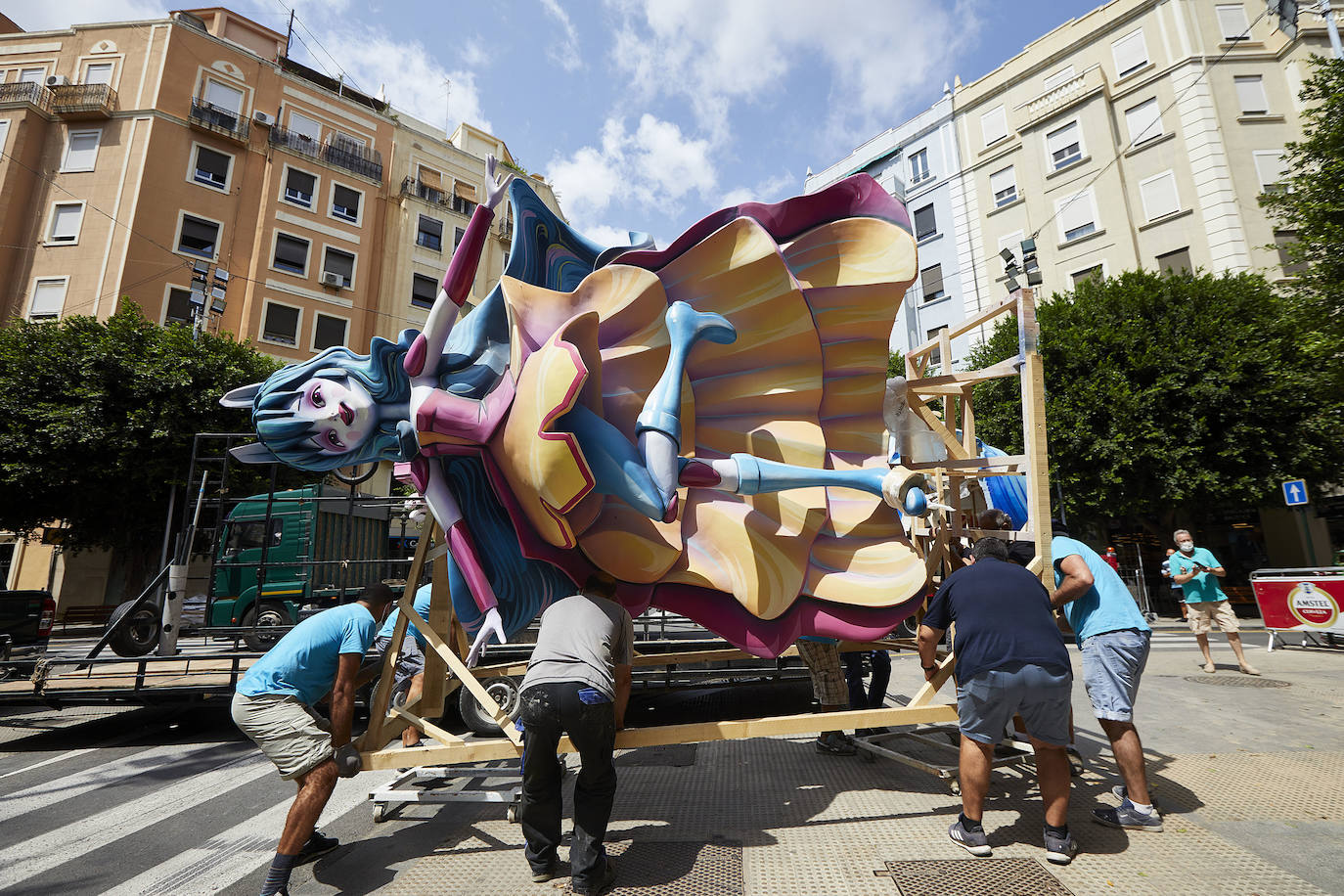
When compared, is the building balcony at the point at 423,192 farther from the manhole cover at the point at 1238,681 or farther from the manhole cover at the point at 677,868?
the manhole cover at the point at 1238,681

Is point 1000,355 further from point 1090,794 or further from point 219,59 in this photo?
point 219,59

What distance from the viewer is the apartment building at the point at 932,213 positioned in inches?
917

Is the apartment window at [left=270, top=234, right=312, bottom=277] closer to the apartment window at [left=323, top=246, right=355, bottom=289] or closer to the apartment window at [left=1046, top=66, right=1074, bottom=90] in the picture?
the apartment window at [left=323, top=246, right=355, bottom=289]

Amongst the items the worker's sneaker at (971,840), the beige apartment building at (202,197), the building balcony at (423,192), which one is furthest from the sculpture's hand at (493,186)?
the building balcony at (423,192)

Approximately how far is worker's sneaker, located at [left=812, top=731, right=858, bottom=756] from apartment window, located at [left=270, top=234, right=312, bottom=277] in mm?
23534

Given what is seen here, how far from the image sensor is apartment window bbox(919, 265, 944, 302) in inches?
937

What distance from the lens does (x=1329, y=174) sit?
9570 mm

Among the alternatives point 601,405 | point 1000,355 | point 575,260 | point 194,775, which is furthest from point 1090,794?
point 1000,355

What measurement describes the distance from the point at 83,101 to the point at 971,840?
30.2m

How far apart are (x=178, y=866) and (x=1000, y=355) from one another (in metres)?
18.0

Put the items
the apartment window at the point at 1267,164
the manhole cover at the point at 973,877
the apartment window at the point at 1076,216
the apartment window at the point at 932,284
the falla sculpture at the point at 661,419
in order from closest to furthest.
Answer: the manhole cover at the point at 973,877 < the falla sculpture at the point at 661,419 < the apartment window at the point at 1267,164 < the apartment window at the point at 1076,216 < the apartment window at the point at 932,284

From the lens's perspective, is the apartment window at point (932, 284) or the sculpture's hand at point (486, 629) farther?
the apartment window at point (932, 284)

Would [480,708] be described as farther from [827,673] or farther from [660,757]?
[827,673]

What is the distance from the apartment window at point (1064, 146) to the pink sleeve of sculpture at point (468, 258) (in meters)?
23.5
